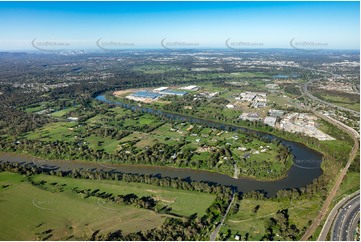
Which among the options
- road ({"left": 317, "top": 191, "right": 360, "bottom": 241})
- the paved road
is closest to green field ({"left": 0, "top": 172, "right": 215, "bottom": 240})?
road ({"left": 317, "top": 191, "right": 360, "bottom": 241})

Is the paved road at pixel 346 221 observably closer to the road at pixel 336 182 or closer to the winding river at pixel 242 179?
the road at pixel 336 182

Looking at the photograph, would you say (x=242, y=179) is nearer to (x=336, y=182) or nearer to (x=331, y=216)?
(x=331, y=216)

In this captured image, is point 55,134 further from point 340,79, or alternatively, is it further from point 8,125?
point 340,79

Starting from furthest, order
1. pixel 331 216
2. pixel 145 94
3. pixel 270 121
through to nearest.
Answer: pixel 145 94
pixel 270 121
pixel 331 216

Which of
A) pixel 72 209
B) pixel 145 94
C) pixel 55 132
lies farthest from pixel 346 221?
pixel 145 94

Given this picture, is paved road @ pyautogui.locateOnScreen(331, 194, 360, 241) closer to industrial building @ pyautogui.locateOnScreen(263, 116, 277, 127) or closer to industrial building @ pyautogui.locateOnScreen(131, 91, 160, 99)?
industrial building @ pyautogui.locateOnScreen(263, 116, 277, 127)
